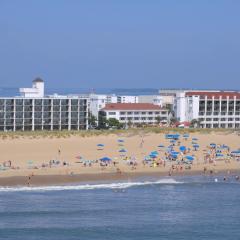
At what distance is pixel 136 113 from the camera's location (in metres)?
81.4

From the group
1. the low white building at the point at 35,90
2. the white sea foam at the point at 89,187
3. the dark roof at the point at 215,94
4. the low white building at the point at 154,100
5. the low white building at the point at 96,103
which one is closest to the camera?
the white sea foam at the point at 89,187

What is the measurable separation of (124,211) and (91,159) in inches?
685

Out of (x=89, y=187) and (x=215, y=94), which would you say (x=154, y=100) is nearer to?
(x=215, y=94)

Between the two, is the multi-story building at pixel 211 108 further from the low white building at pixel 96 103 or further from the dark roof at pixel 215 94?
the low white building at pixel 96 103

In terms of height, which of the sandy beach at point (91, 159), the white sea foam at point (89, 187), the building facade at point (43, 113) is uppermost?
the building facade at point (43, 113)

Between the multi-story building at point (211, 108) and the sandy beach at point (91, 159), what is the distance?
15.5 m

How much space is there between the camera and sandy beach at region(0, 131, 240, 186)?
41281 mm

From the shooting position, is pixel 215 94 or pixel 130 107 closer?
pixel 130 107

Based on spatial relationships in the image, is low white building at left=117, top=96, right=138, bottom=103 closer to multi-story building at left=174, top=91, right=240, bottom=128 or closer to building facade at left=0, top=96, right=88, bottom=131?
multi-story building at left=174, top=91, right=240, bottom=128

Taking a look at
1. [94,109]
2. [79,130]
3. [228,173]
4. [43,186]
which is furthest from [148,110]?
[43,186]

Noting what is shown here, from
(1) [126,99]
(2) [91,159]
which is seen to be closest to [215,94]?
(1) [126,99]

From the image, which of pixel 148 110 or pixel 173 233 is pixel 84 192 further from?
pixel 148 110

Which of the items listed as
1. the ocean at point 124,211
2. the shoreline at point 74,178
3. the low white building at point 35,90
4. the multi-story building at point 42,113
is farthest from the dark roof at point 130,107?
the ocean at point 124,211

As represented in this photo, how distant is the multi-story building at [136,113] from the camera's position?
264 feet
